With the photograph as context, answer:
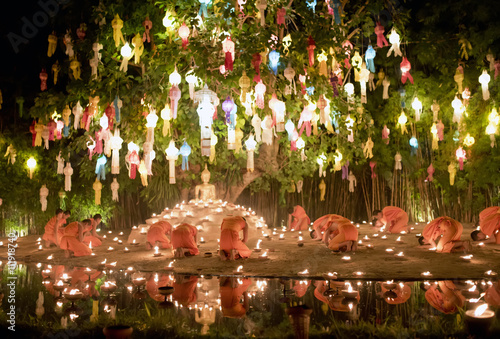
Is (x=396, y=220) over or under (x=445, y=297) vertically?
over

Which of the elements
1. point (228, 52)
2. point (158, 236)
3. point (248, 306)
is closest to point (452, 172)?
point (228, 52)

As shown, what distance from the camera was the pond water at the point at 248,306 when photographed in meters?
2.84

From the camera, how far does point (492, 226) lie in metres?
6.26

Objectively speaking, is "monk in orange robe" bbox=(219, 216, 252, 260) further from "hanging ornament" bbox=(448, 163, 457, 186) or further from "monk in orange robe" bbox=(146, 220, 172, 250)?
"hanging ornament" bbox=(448, 163, 457, 186)

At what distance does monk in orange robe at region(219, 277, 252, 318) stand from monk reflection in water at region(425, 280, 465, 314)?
1.30m

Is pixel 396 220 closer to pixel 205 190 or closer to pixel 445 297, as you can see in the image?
pixel 205 190

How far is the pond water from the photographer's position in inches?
112

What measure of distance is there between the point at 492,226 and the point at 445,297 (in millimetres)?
3165

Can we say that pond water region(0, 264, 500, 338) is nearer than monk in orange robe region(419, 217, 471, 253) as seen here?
Yes

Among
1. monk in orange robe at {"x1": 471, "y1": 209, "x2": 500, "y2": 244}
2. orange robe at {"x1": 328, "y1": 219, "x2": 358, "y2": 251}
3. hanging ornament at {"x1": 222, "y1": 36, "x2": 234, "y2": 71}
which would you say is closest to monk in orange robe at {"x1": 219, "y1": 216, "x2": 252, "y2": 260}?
orange robe at {"x1": 328, "y1": 219, "x2": 358, "y2": 251}

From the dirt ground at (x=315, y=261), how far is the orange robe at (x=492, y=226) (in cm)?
29

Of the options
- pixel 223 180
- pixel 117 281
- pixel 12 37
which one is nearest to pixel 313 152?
pixel 223 180

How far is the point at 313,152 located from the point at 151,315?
252 inches

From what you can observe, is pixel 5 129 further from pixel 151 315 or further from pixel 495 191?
pixel 495 191
